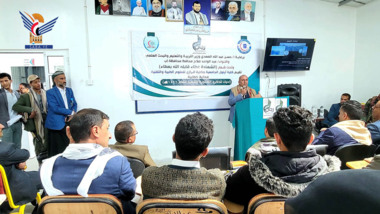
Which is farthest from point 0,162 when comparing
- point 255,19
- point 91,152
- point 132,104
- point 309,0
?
point 309,0

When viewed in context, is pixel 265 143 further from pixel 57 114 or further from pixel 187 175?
pixel 57 114

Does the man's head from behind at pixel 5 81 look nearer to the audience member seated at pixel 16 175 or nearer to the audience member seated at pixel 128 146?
the audience member seated at pixel 16 175

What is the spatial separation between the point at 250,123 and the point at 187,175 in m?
2.55

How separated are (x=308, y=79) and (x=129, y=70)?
3.67 metres

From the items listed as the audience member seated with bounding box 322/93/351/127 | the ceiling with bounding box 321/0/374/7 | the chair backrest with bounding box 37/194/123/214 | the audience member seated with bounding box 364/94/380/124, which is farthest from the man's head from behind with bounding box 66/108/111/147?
the ceiling with bounding box 321/0/374/7

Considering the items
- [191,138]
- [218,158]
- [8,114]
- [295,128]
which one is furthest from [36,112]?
[295,128]

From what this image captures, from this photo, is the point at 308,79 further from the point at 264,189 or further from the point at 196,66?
the point at 264,189

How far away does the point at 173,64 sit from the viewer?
440cm

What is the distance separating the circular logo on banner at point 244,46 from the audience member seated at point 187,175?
12.1 ft

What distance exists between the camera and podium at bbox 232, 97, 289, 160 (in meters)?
3.49

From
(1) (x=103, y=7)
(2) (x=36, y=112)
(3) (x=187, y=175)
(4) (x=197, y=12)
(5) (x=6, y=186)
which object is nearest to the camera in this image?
(3) (x=187, y=175)

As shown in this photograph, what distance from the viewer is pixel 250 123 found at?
11.5ft

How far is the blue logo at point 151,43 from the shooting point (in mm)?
4227

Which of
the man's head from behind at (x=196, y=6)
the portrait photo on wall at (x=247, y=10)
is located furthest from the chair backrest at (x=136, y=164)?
the portrait photo on wall at (x=247, y=10)
